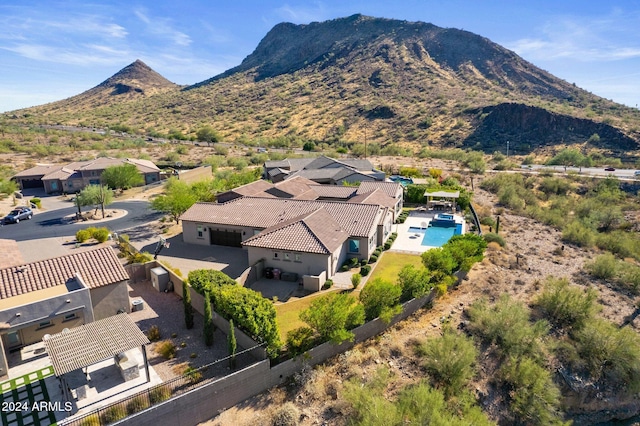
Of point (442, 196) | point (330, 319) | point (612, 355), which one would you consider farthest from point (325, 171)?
point (612, 355)

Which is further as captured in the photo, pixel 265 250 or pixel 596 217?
pixel 596 217

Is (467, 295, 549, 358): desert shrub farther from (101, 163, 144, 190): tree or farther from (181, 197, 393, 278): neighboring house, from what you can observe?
(101, 163, 144, 190): tree

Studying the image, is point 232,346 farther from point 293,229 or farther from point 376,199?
point 376,199

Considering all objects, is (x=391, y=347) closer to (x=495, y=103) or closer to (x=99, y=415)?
(x=99, y=415)

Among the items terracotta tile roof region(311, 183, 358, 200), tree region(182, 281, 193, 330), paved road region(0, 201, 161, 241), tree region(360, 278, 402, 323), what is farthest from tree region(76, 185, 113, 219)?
tree region(360, 278, 402, 323)

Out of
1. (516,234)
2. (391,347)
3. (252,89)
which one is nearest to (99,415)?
(391,347)

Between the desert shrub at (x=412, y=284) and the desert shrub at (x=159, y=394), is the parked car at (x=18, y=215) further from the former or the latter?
the desert shrub at (x=412, y=284)

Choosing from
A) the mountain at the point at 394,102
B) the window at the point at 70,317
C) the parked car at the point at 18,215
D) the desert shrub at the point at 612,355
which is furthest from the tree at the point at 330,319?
the mountain at the point at 394,102
